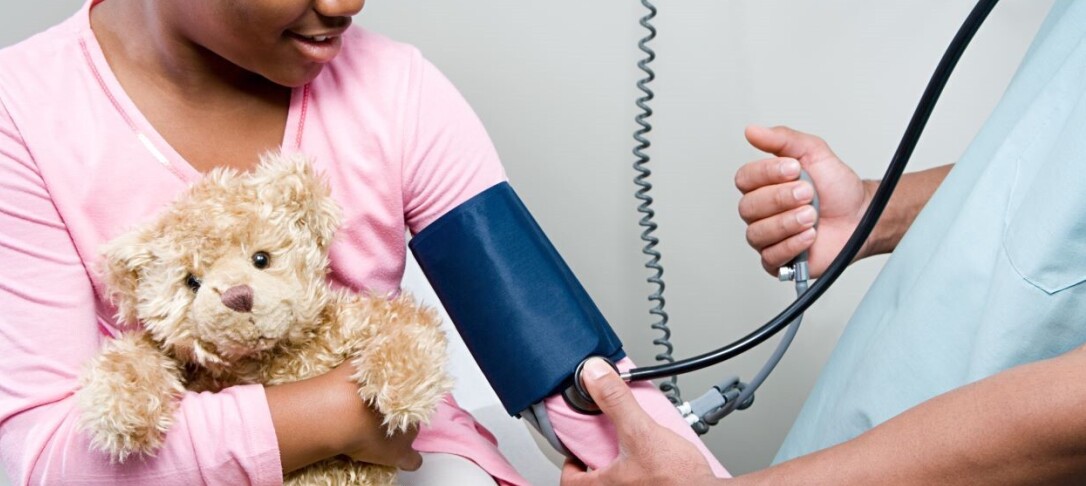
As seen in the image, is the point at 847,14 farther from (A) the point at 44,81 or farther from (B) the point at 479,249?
(A) the point at 44,81

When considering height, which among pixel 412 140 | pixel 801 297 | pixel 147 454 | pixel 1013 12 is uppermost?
pixel 1013 12

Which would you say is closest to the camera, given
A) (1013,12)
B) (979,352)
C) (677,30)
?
(979,352)

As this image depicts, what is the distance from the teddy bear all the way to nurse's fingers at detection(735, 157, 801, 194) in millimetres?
459

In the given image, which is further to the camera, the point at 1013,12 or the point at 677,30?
the point at 677,30

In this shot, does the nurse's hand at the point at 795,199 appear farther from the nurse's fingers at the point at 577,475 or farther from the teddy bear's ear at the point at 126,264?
the teddy bear's ear at the point at 126,264

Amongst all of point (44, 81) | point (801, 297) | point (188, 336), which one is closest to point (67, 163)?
point (44, 81)

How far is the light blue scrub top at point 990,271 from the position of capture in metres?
0.98

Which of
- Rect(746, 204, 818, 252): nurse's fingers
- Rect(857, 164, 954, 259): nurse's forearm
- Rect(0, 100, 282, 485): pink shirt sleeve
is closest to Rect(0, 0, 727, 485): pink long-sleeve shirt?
Rect(0, 100, 282, 485): pink shirt sleeve

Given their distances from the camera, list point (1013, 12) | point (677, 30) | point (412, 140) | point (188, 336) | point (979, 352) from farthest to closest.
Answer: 1. point (677, 30)
2. point (1013, 12)
3. point (412, 140)
4. point (979, 352)
5. point (188, 336)

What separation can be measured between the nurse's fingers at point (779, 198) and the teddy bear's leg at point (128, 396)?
68 cm

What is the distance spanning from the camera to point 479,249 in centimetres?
112

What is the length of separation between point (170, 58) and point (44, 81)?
0.40ft

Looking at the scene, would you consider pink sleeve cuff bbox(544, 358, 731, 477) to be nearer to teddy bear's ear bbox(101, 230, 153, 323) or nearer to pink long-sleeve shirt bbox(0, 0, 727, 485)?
pink long-sleeve shirt bbox(0, 0, 727, 485)

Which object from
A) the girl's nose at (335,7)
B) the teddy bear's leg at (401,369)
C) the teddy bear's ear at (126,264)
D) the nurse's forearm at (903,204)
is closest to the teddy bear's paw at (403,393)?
the teddy bear's leg at (401,369)
